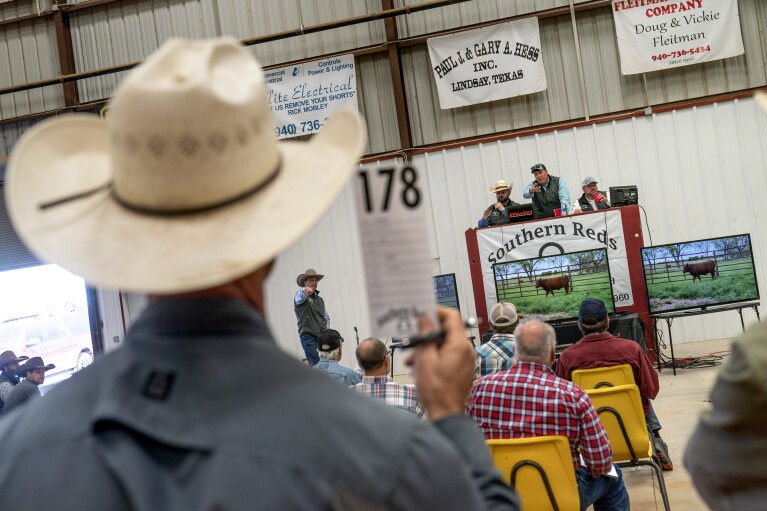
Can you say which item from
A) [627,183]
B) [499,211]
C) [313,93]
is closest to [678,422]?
[499,211]

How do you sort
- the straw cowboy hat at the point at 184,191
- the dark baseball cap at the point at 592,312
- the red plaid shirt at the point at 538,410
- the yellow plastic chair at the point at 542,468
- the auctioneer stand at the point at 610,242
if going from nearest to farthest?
the straw cowboy hat at the point at 184,191 → the yellow plastic chair at the point at 542,468 → the red plaid shirt at the point at 538,410 → the dark baseball cap at the point at 592,312 → the auctioneer stand at the point at 610,242

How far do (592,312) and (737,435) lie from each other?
4251 mm

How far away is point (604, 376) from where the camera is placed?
529cm

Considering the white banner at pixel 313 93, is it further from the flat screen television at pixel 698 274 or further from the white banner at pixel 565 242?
the flat screen television at pixel 698 274

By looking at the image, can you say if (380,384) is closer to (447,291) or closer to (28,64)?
(447,291)

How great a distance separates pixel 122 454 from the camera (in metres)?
0.96

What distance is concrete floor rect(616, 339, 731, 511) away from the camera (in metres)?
5.23

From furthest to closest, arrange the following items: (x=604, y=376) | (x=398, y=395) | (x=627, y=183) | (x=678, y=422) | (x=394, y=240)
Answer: (x=627, y=183) → (x=678, y=422) → (x=604, y=376) → (x=398, y=395) → (x=394, y=240)

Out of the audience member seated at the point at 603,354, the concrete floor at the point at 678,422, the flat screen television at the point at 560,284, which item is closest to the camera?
the concrete floor at the point at 678,422

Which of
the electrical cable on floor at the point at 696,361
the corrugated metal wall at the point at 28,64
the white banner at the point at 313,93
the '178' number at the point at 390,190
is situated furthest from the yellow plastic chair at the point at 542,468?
the corrugated metal wall at the point at 28,64

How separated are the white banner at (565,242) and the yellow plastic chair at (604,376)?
4.97 m

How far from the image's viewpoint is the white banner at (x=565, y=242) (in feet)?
33.2

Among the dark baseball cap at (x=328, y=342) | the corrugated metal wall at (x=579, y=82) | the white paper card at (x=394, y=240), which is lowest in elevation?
the dark baseball cap at (x=328, y=342)

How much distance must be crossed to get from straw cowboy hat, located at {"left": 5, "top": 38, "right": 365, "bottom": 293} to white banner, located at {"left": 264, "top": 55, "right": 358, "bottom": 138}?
12171 mm
